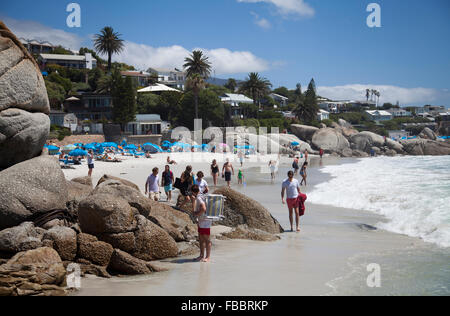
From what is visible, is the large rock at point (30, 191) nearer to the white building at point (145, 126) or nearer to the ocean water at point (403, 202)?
the ocean water at point (403, 202)

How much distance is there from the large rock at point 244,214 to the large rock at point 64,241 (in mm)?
4285

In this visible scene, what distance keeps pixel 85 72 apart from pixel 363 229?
233ft

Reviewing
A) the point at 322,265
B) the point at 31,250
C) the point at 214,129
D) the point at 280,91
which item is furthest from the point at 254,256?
the point at 280,91

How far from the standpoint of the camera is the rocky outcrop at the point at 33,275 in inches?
217

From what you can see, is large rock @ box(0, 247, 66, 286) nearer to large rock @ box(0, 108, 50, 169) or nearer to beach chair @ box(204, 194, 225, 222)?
beach chair @ box(204, 194, 225, 222)

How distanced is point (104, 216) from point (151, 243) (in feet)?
3.25

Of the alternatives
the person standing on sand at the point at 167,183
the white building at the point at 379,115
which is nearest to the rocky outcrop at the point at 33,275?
the person standing on sand at the point at 167,183

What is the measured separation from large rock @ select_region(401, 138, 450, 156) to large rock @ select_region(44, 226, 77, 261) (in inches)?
2499

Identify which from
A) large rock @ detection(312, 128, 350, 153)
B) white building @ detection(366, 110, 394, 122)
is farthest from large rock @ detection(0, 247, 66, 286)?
white building @ detection(366, 110, 394, 122)

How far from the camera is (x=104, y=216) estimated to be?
284 inches

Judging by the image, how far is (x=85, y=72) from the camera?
74.4 meters

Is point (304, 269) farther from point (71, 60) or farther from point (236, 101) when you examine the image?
point (71, 60)

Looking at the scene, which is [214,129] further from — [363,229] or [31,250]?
[31,250]
